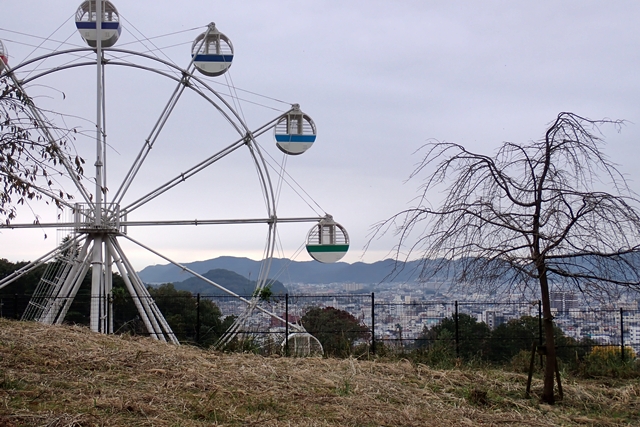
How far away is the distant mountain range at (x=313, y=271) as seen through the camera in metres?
8.93

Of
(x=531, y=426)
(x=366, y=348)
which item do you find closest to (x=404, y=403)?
(x=531, y=426)

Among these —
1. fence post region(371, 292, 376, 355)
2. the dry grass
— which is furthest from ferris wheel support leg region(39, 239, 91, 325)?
fence post region(371, 292, 376, 355)

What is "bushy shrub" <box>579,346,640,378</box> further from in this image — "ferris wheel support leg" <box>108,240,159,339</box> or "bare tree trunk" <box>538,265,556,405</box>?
"ferris wheel support leg" <box>108,240,159,339</box>

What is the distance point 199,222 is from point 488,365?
846cm

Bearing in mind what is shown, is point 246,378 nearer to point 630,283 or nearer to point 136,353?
point 136,353

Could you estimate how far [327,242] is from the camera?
59.5ft

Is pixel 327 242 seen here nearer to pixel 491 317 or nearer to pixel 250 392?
pixel 491 317

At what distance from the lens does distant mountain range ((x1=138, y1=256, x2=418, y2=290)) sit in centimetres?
893

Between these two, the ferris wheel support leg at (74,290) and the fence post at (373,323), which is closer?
the fence post at (373,323)

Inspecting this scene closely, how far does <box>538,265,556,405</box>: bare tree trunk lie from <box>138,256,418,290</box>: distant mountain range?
5.33 ft

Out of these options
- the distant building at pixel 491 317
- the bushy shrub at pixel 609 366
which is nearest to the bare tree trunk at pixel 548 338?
the bushy shrub at pixel 609 366

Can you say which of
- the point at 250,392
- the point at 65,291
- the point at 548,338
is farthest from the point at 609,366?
the point at 65,291

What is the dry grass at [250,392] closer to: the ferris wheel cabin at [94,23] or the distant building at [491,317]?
the distant building at [491,317]

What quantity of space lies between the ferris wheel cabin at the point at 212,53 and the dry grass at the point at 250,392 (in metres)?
9.08
